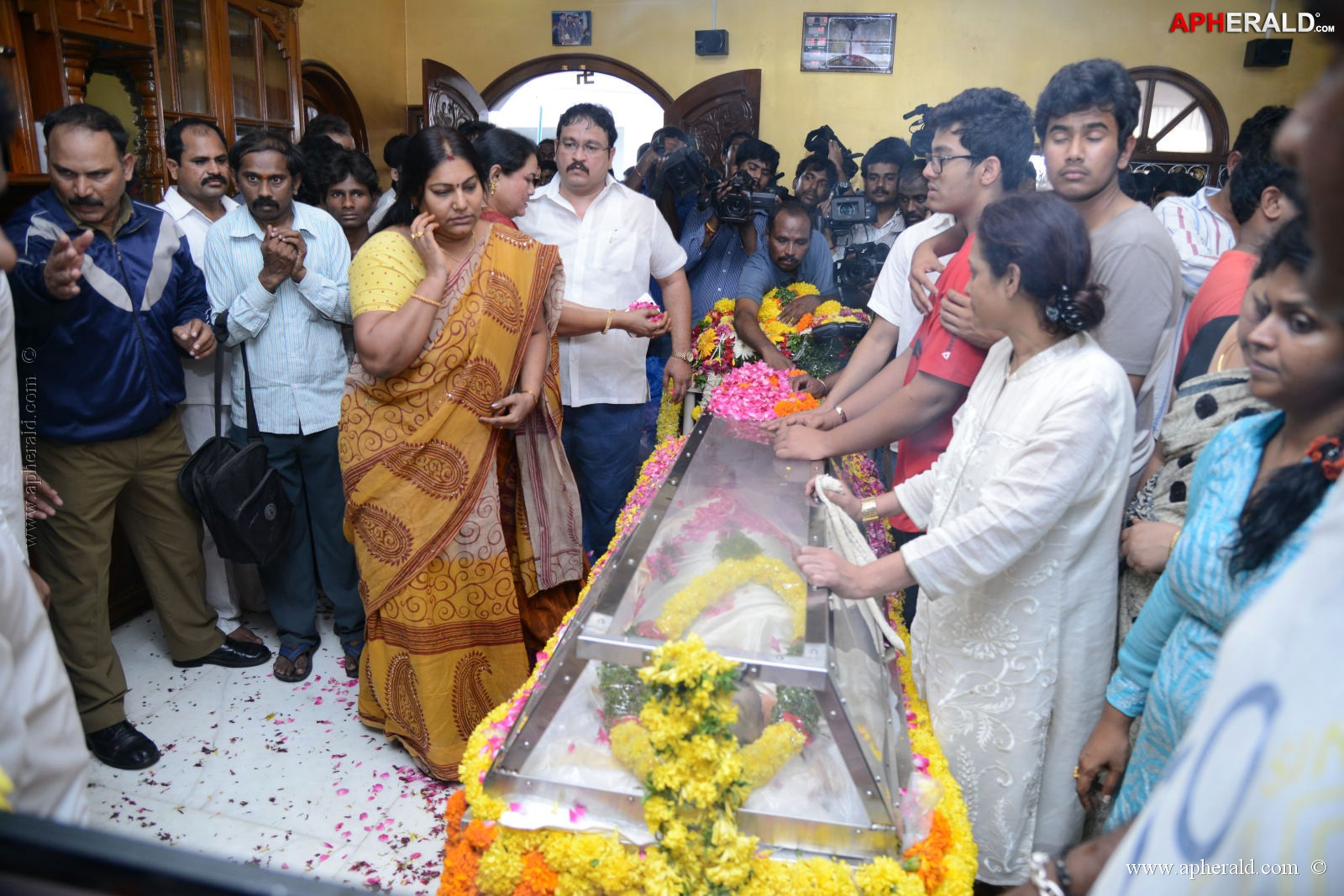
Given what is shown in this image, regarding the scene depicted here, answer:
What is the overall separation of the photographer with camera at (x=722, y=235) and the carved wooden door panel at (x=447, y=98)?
3.12m

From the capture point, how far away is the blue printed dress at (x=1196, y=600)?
1281mm

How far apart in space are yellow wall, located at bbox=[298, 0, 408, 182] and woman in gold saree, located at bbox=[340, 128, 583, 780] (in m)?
4.68

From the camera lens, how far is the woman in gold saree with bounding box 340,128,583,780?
251cm

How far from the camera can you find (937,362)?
217 cm

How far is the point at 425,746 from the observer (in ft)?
8.93

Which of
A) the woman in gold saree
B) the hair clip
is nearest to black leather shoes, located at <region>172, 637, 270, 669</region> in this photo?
the woman in gold saree

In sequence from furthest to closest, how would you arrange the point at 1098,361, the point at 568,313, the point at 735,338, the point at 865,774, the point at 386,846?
the point at 735,338
the point at 568,313
the point at 386,846
the point at 1098,361
the point at 865,774

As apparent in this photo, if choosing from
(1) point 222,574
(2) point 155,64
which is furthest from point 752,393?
(2) point 155,64

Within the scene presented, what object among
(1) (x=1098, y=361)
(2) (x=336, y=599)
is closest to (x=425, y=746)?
(2) (x=336, y=599)

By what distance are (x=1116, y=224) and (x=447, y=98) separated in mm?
5895

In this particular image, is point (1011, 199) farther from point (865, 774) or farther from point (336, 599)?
point (336, 599)

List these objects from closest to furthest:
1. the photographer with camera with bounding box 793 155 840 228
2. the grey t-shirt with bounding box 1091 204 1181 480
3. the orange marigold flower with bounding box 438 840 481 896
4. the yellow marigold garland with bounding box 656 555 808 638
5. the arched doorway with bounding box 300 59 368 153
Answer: the orange marigold flower with bounding box 438 840 481 896
the yellow marigold garland with bounding box 656 555 808 638
the grey t-shirt with bounding box 1091 204 1181 480
the photographer with camera with bounding box 793 155 840 228
the arched doorway with bounding box 300 59 368 153

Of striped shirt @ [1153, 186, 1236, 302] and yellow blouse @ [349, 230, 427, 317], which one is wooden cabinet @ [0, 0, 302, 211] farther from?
striped shirt @ [1153, 186, 1236, 302]

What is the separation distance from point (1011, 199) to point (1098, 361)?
350 millimetres
